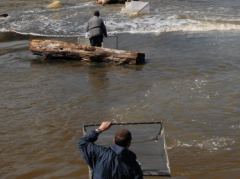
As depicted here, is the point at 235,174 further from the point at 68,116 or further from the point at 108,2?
the point at 108,2

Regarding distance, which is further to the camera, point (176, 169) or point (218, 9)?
point (218, 9)

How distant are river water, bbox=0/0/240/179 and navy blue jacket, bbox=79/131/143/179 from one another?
8.28 feet

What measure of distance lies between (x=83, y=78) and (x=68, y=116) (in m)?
3.13

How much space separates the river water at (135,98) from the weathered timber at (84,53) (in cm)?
28

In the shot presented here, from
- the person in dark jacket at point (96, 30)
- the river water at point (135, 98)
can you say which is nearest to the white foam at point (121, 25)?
the river water at point (135, 98)

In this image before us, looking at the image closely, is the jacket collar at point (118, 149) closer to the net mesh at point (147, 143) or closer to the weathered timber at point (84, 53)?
the net mesh at point (147, 143)

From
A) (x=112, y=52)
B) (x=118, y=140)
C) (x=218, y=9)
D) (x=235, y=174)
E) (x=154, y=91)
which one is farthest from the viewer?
(x=218, y=9)

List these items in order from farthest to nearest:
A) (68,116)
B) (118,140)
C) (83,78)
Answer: (83,78) < (68,116) < (118,140)

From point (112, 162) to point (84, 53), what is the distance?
399 inches

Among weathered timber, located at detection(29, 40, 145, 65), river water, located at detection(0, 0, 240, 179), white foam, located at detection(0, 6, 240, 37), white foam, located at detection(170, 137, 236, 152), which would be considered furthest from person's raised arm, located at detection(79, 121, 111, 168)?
white foam, located at detection(0, 6, 240, 37)

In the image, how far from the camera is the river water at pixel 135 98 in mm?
8445

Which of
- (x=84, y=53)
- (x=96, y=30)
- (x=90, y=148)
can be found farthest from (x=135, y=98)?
(x=90, y=148)

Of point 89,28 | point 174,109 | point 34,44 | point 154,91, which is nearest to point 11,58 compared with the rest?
point 34,44

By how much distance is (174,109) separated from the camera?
35.3 feet
